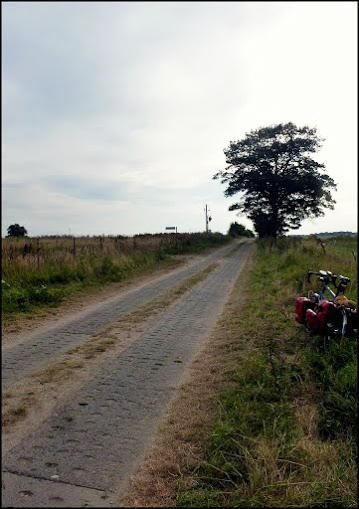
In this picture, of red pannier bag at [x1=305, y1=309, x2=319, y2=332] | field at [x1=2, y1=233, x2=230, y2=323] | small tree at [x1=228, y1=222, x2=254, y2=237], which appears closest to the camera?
red pannier bag at [x1=305, y1=309, x2=319, y2=332]

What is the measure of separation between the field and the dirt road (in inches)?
59.0

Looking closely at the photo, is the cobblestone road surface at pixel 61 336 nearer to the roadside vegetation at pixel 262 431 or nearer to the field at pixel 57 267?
the field at pixel 57 267

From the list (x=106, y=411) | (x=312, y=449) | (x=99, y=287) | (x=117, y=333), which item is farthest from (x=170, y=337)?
(x=99, y=287)

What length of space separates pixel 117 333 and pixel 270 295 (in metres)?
4.19

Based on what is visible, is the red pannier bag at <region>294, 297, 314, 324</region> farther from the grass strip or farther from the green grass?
the grass strip

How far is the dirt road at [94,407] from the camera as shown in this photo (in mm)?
2744

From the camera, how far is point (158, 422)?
150 inches

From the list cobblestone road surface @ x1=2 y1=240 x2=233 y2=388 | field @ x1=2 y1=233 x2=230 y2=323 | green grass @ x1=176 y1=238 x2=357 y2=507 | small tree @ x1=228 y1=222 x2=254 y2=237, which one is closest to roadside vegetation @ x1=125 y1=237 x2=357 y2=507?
green grass @ x1=176 y1=238 x2=357 y2=507

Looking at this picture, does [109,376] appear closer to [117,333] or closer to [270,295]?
[117,333]

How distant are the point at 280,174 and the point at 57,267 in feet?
23.1

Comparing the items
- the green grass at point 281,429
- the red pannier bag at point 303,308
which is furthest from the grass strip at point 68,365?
the red pannier bag at point 303,308

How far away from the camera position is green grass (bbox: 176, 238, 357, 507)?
2.70 meters

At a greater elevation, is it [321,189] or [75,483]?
[321,189]

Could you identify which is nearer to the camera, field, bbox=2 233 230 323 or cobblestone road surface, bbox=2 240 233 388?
cobblestone road surface, bbox=2 240 233 388
